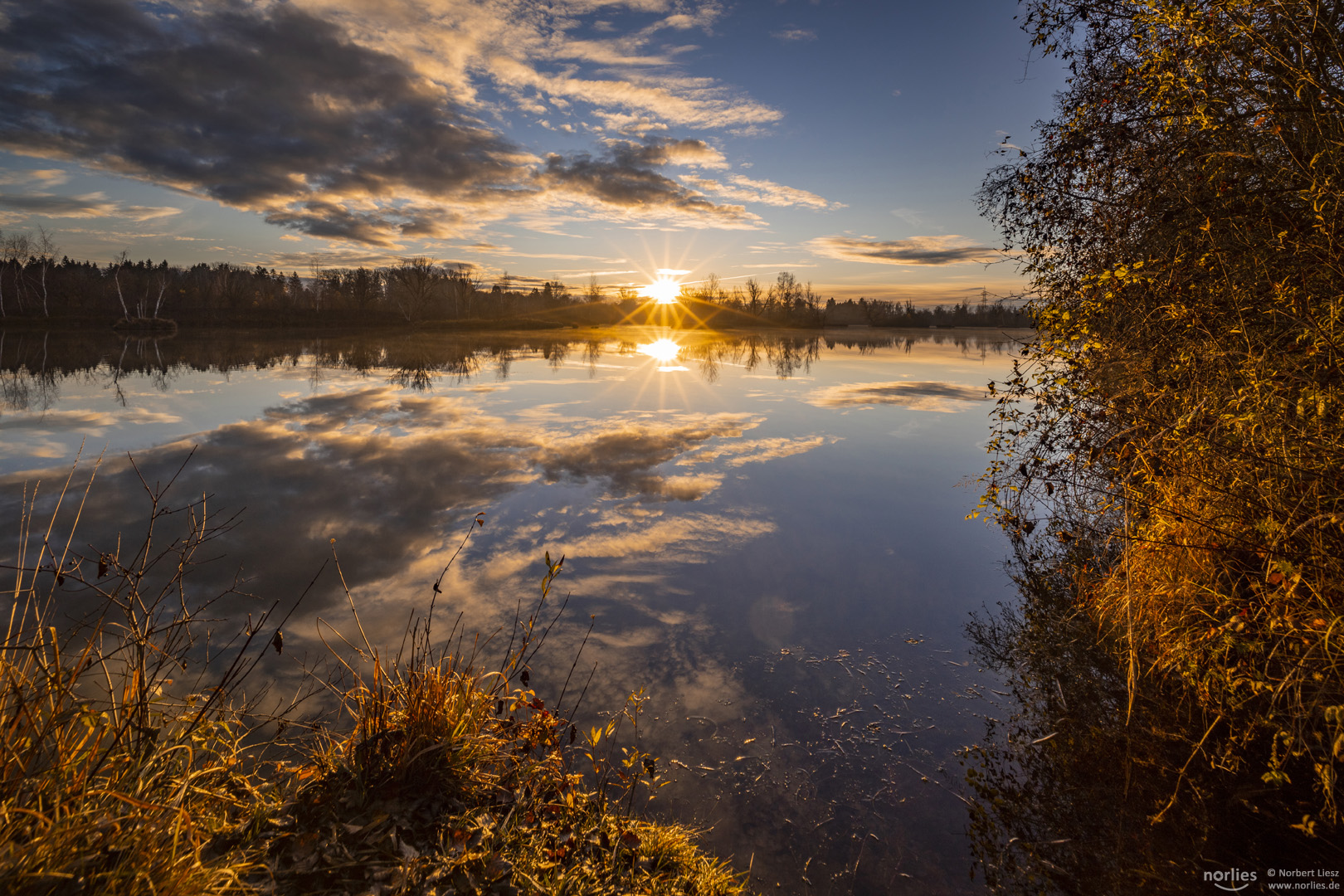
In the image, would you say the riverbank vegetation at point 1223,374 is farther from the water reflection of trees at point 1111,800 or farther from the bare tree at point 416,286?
the bare tree at point 416,286

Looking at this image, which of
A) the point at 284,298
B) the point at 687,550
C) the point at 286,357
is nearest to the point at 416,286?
the point at 284,298

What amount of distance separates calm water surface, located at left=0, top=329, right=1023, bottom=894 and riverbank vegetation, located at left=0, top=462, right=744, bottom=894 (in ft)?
2.37

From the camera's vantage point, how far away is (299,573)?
6.12 m

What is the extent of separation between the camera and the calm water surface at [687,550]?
3682 mm

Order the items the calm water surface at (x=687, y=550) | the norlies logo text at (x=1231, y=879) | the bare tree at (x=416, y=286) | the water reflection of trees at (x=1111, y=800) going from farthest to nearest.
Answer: the bare tree at (x=416, y=286)
the calm water surface at (x=687, y=550)
the water reflection of trees at (x=1111, y=800)
the norlies logo text at (x=1231, y=879)

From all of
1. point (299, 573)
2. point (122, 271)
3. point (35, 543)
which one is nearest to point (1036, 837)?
→ point (299, 573)

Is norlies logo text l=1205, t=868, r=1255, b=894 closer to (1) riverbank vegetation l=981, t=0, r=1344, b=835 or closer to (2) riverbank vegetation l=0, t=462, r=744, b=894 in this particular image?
(1) riverbank vegetation l=981, t=0, r=1344, b=835

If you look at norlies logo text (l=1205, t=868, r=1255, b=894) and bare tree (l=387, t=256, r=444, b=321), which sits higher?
bare tree (l=387, t=256, r=444, b=321)

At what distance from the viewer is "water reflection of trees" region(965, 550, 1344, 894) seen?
10.3 feet

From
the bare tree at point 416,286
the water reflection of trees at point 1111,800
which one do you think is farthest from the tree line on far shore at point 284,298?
the water reflection of trees at point 1111,800

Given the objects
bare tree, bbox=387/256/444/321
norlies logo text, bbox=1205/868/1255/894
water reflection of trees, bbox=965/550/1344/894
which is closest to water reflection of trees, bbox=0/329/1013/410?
water reflection of trees, bbox=965/550/1344/894

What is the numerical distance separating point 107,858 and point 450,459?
915 centimetres

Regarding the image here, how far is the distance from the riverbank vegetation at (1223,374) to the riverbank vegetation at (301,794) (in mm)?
2678

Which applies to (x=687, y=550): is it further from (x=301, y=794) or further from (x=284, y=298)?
(x=284, y=298)
